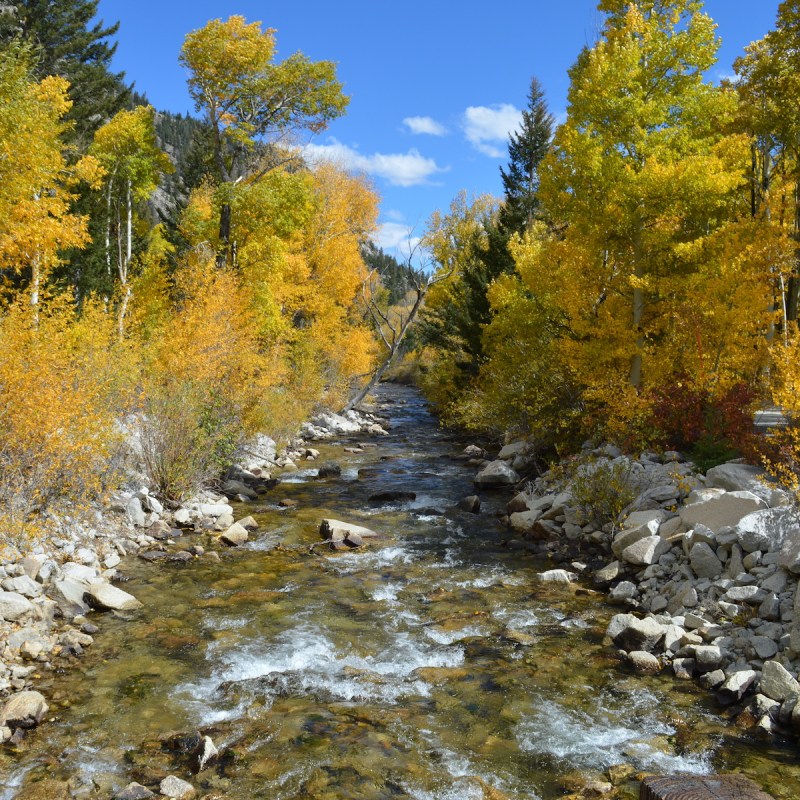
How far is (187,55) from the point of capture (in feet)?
58.7

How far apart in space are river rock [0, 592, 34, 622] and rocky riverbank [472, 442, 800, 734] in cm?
655

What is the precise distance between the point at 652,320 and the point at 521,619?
848cm

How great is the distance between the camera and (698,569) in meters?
7.90

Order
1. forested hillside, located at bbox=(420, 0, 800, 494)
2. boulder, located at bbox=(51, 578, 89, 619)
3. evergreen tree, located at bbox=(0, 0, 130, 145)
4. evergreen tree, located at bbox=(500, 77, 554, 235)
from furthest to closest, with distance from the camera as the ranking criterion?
evergreen tree, located at bbox=(500, 77, 554, 235)
evergreen tree, located at bbox=(0, 0, 130, 145)
forested hillside, located at bbox=(420, 0, 800, 494)
boulder, located at bbox=(51, 578, 89, 619)

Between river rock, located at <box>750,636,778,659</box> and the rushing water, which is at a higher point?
river rock, located at <box>750,636,778,659</box>

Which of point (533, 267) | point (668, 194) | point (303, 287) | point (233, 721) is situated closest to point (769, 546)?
point (233, 721)

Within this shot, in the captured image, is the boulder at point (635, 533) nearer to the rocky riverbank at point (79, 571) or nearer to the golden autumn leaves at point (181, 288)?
the rocky riverbank at point (79, 571)

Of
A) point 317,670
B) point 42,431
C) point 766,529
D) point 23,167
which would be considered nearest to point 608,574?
point 766,529

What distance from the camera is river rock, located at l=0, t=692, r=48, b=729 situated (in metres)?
5.11

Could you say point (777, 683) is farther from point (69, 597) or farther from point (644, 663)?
point (69, 597)

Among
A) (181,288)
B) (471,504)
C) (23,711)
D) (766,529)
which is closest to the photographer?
(23,711)

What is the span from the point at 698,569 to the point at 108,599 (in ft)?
24.3

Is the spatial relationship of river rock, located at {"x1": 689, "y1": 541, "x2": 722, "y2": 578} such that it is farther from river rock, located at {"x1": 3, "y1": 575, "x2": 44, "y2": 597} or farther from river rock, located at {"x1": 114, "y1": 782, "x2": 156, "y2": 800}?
river rock, located at {"x1": 3, "y1": 575, "x2": 44, "y2": 597}

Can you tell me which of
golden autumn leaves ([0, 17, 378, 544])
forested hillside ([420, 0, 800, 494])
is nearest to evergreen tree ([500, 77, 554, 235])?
golden autumn leaves ([0, 17, 378, 544])
